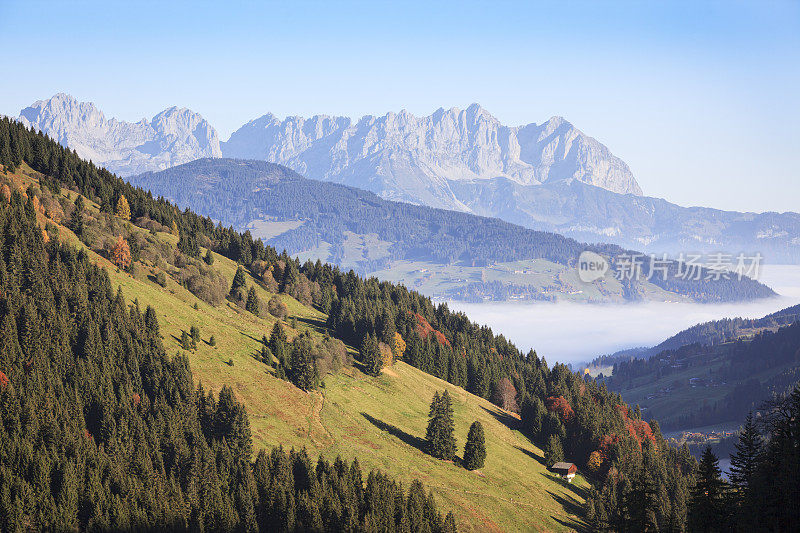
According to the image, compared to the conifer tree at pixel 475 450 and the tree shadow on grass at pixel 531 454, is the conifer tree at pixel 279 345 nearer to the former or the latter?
the conifer tree at pixel 475 450

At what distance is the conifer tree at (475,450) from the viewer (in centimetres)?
11494

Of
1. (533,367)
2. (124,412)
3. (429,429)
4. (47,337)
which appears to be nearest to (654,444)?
(533,367)

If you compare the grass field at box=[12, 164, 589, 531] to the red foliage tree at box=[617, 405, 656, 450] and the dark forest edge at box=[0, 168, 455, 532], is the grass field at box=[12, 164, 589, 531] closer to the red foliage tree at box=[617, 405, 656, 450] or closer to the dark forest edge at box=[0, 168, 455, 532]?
the dark forest edge at box=[0, 168, 455, 532]

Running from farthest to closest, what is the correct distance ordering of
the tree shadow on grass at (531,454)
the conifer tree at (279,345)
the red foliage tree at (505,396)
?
the red foliage tree at (505,396) → the tree shadow on grass at (531,454) → the conifer tree at (279,345)

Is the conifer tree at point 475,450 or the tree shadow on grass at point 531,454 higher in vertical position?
the conifer tree at point 475,450

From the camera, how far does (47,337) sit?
322 ft

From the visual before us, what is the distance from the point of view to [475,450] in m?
115

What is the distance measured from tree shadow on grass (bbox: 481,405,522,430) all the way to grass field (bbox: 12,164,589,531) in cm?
455

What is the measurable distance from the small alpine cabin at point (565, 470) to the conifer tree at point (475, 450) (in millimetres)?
21950

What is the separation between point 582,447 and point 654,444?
1123 inches

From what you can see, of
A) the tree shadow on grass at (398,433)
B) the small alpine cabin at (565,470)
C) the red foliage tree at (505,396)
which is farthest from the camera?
the red foliage tree at (505,396)

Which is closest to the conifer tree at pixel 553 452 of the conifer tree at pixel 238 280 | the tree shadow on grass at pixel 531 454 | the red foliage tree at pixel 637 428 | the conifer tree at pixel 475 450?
the tree shadow on grass at pixel 531 454

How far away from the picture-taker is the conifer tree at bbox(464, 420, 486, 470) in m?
115

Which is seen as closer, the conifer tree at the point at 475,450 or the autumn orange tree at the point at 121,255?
the conifer tree at the point at 475,450
